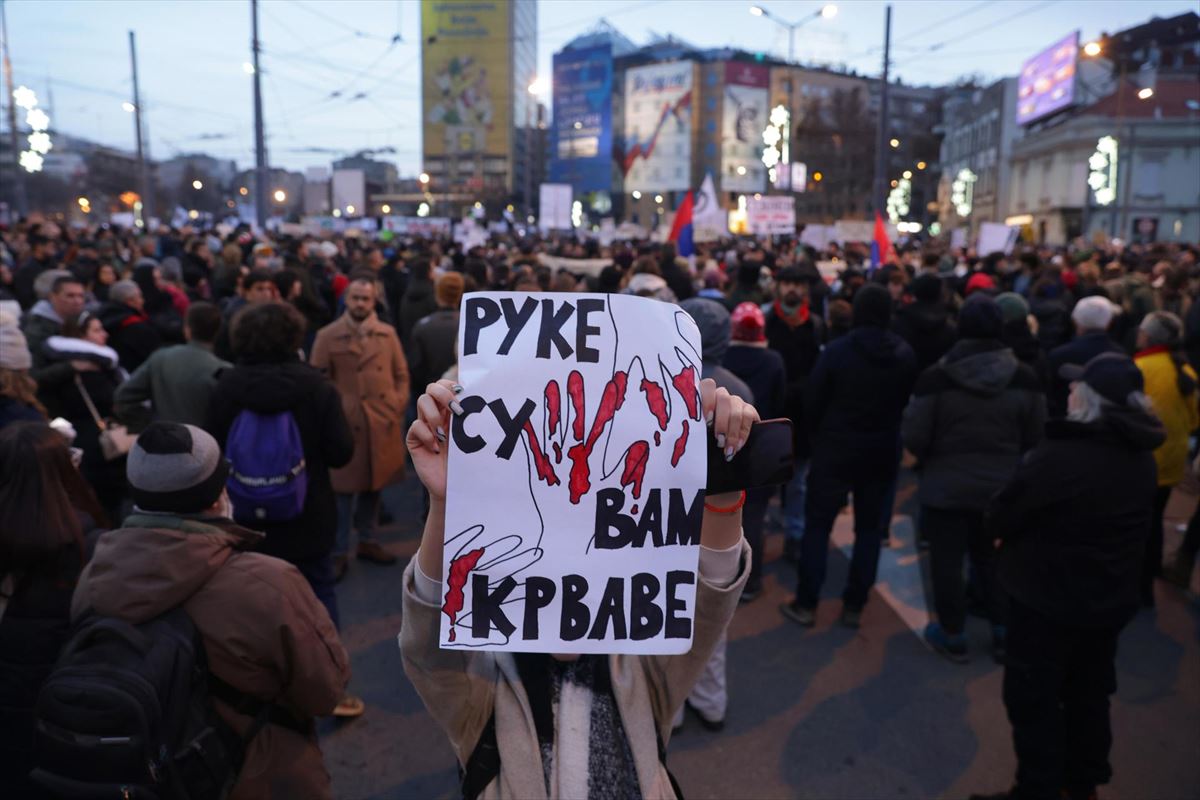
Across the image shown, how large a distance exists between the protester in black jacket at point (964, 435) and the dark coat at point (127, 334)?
4.82 metres

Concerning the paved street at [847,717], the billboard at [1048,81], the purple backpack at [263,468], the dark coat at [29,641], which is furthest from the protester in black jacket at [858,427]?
the billboard at [1048,81]

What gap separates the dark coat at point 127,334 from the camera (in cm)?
589

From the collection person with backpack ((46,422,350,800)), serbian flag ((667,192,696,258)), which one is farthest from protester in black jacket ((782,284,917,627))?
serbian flag ((667,192,696,258))

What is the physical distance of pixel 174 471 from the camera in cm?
239

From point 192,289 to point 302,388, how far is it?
6.44 m

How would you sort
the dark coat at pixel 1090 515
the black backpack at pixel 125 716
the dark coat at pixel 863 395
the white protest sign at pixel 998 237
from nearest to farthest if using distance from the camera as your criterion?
the black backpack at pixel 125 716
the dark coat at pixel 1090 515
the dark coat at pixel 863 395
the white protest sign at pixel 998 237

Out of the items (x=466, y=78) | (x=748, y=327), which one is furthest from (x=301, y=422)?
(x=466, y=78)

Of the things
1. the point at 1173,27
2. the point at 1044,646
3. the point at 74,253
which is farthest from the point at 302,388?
the point at 1173,27

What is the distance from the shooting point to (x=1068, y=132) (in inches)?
1821

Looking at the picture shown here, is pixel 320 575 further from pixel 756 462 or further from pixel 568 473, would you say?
pixel 756 462

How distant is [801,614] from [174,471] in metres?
3.79

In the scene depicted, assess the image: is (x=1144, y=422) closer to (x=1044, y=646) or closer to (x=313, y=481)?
(x=1044, y=646)

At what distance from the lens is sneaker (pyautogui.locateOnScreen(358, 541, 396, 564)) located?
5957mm

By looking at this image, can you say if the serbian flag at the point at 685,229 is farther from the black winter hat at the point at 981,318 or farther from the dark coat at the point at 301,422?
the dark coat at the point at 301,422
